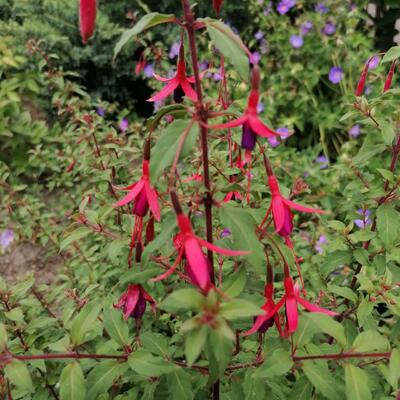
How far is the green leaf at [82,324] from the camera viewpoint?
743 mm

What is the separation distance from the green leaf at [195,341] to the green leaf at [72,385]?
0.78 ft

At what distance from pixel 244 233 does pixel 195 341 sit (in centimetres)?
15

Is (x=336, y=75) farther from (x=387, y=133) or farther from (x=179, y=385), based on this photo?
(x=179, y=385)

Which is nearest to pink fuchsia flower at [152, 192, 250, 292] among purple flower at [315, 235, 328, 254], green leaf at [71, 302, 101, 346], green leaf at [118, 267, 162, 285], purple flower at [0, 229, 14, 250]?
green leaf at [118, 267, 162, 285]

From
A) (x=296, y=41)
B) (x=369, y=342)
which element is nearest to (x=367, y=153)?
(x=369, y=342)

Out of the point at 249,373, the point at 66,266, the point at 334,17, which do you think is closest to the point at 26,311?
the point at 66,266

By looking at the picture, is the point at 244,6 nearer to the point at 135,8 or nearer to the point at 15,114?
the point at 135,8

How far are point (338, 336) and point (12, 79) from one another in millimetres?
2316

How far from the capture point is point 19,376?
661 mm

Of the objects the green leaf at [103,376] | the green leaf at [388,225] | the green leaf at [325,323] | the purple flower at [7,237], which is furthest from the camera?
the purple flower at [7,237]

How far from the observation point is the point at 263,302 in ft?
2.28

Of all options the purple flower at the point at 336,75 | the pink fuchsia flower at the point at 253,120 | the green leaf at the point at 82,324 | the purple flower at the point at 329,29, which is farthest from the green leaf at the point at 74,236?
the purple flower at the point at 329,29

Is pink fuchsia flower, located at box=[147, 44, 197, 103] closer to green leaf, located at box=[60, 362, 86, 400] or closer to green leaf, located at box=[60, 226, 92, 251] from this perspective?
green leaf, located at box=[60, 226, 92, 251]

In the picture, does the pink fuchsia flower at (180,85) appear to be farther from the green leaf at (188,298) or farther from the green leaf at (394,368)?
the green leaf at (394,368)
